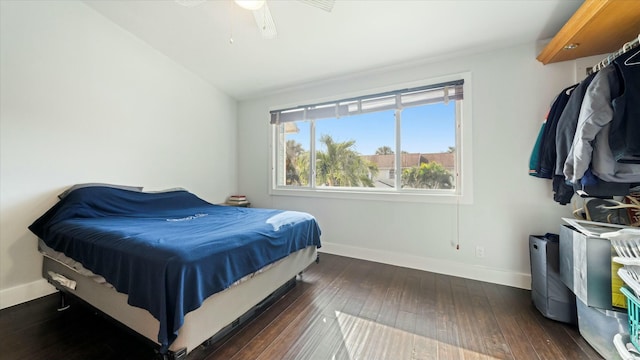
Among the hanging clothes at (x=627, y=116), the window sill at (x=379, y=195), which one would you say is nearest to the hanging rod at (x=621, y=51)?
the hanging clothes at (x=627, y=116)

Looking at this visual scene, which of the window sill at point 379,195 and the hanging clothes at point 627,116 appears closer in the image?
the hanging clothes at point 627,116

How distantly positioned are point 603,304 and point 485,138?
5.08 feet

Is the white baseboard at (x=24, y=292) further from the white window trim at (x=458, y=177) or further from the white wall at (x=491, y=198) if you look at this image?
the white wall at (x=491, y=198)

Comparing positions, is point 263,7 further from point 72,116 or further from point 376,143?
point 72,116

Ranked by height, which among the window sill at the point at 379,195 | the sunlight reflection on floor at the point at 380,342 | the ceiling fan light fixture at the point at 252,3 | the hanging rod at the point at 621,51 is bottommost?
the sunlight reflection on floor at the point at 380,342

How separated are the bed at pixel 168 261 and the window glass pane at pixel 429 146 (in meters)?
1.42

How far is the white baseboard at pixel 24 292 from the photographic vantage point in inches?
76.1

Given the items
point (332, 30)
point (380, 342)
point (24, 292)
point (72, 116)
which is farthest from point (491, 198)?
point (24, 292)

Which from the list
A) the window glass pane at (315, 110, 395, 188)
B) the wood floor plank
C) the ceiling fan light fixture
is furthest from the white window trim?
the ceiling fan light fixture

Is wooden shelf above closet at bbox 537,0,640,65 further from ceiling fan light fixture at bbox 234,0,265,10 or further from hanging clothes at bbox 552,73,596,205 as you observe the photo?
ceiling fan light fixture at bbox 234,0,265,10

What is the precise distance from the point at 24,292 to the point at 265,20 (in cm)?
309

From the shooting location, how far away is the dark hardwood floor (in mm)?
1444

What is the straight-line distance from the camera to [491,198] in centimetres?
238

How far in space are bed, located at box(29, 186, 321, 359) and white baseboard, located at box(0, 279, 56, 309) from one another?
11 cm
